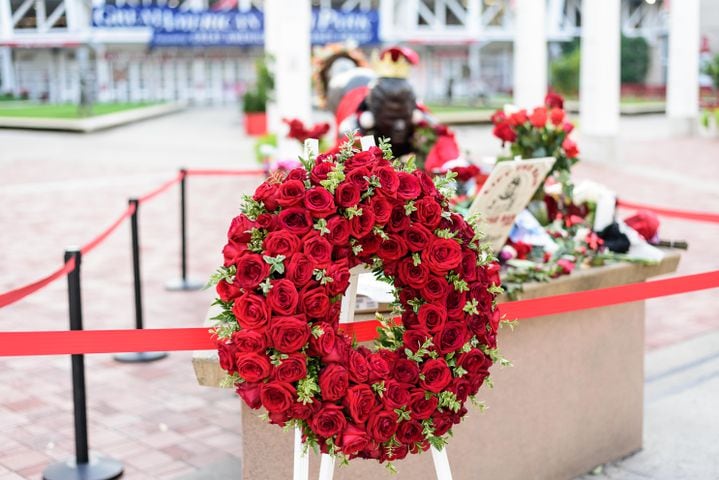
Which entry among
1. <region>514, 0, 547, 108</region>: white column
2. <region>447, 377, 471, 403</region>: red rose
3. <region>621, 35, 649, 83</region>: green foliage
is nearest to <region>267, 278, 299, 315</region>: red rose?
<region>447, 377, 471, 403</region>: red rose

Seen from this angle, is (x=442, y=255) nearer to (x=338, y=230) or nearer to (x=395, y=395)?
(x=338, y=230)

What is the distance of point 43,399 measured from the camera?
546 cm

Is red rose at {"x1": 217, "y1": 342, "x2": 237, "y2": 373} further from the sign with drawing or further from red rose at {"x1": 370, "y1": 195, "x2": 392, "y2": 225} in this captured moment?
the sign with drawing

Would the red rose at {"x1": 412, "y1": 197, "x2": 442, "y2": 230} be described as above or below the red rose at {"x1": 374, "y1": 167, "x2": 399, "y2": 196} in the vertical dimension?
below

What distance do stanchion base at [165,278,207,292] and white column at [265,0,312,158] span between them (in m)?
5.19

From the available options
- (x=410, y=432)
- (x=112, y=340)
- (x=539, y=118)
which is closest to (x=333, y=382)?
(x=410, y=432)

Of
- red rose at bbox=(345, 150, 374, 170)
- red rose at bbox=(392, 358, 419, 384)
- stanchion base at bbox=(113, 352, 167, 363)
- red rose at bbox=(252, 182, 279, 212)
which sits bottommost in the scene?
stanchion base at bbox=(113, 352, 167, 363)

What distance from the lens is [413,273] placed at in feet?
9.13

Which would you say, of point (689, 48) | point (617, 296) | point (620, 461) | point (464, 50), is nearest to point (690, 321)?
point (620, 461)

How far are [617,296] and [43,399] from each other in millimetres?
3254

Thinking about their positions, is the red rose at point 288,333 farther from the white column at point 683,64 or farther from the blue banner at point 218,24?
the blue banner at point 218,24

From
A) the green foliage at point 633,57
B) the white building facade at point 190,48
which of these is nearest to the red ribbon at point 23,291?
the white building facade at point 190,48

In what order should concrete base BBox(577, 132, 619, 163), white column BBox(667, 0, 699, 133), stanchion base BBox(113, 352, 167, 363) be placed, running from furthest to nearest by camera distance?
white column BBox(667, 0, 699, 133) < concrete base BBox(577, 132, 619, 163) < stanchion base BBox(113, 352, 167, 363)

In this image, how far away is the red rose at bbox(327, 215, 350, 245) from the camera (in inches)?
105
